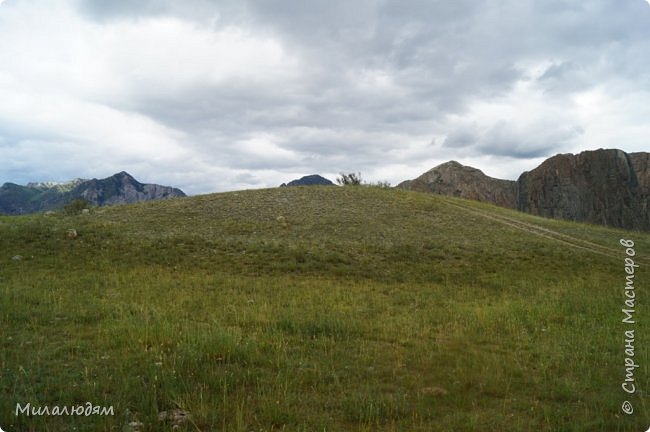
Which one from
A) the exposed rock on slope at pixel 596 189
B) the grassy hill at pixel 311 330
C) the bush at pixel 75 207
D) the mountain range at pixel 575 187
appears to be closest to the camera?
the grassy hill at pixel 311 330

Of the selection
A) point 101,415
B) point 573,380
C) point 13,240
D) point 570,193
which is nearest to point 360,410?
point 101,415

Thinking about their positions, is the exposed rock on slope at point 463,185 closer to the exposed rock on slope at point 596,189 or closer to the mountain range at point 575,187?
the mountain range at point 575,187

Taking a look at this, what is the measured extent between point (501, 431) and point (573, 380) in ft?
9.44

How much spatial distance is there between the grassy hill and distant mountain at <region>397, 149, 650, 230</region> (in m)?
64.6

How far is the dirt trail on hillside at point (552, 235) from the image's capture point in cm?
2581

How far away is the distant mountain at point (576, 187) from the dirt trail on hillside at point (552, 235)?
5495 cm

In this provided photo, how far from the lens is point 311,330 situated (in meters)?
10.7

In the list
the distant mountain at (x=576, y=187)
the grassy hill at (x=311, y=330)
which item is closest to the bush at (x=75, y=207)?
the grassy hill at (x=311, y=330)

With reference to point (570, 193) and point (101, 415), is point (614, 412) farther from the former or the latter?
point (570, 193)

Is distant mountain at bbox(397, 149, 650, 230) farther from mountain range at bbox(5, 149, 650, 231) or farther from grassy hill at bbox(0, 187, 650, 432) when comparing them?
grassy hill at bbox(0, 187, 650, 432)

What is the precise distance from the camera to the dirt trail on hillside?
25806mm

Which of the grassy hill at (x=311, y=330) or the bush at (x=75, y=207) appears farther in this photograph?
the bush at (x=75, y=207)

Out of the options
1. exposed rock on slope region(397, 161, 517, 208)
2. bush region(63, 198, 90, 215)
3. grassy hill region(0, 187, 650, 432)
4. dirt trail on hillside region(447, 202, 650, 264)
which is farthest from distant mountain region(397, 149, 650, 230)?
bush region(63, 198, 90, 215)

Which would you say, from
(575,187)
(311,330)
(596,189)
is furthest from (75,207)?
A: (575,187)
